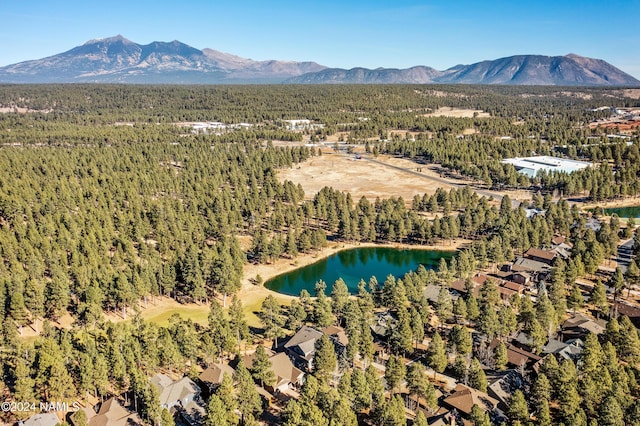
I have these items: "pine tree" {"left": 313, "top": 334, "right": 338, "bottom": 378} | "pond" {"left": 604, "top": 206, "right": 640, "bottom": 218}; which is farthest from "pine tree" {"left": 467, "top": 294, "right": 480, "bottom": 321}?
"pond" {"left": 604, "top": 206, "right": 640, "bottom": 218}

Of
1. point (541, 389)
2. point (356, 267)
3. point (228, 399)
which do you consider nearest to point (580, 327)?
point (541, 389)

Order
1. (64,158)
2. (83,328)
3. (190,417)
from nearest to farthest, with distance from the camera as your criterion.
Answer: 1. (190,417)
2. (83,328)
3. (64,158)

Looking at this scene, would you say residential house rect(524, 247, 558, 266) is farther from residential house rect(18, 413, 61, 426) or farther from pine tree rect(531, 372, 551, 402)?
residential house rect(18, 413, 61, 426)

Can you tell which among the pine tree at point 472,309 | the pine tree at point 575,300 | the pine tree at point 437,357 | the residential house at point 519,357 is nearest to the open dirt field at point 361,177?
the pine tree at point 575,300

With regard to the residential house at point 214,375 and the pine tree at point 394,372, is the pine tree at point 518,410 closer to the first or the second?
the pine tree at point 394,372

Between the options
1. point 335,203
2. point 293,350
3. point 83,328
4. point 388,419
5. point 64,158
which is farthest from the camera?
point 64,158

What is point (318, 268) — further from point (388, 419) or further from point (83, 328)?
point (388, 419)

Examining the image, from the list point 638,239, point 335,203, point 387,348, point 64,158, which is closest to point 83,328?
point 387,348
